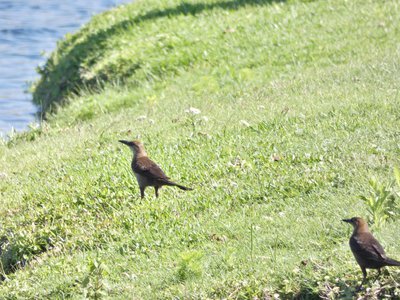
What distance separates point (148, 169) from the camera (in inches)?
327

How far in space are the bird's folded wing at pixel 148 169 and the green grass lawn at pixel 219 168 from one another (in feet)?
1.03

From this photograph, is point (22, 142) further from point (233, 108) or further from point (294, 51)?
point (294, 51)

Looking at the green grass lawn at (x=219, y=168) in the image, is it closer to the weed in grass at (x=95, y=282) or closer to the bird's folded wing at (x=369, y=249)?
the weed in grass at (x=95, y=282)

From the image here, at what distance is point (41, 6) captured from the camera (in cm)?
2548

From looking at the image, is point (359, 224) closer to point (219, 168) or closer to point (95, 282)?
point (95, 282)

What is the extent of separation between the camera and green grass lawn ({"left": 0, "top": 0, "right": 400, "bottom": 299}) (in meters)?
6.93

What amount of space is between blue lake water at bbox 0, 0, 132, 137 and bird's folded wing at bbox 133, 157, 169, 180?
8224 mm

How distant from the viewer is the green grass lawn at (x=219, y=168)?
693 cm

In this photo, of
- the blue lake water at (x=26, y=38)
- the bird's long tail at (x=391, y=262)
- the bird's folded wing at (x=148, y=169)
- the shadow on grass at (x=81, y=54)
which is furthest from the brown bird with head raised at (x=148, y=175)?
the blue lake water at (x=26, y=38)

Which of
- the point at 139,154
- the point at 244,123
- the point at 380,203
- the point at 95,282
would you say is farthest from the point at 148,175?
the point at 380,203

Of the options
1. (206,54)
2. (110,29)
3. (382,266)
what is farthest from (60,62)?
(382,266)

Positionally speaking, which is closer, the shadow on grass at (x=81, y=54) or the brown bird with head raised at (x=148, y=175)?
the brown bird with head raised at (x=148, y=175)

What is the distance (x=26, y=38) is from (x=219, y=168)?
14.7 meters

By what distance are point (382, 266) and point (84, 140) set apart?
5652mm
